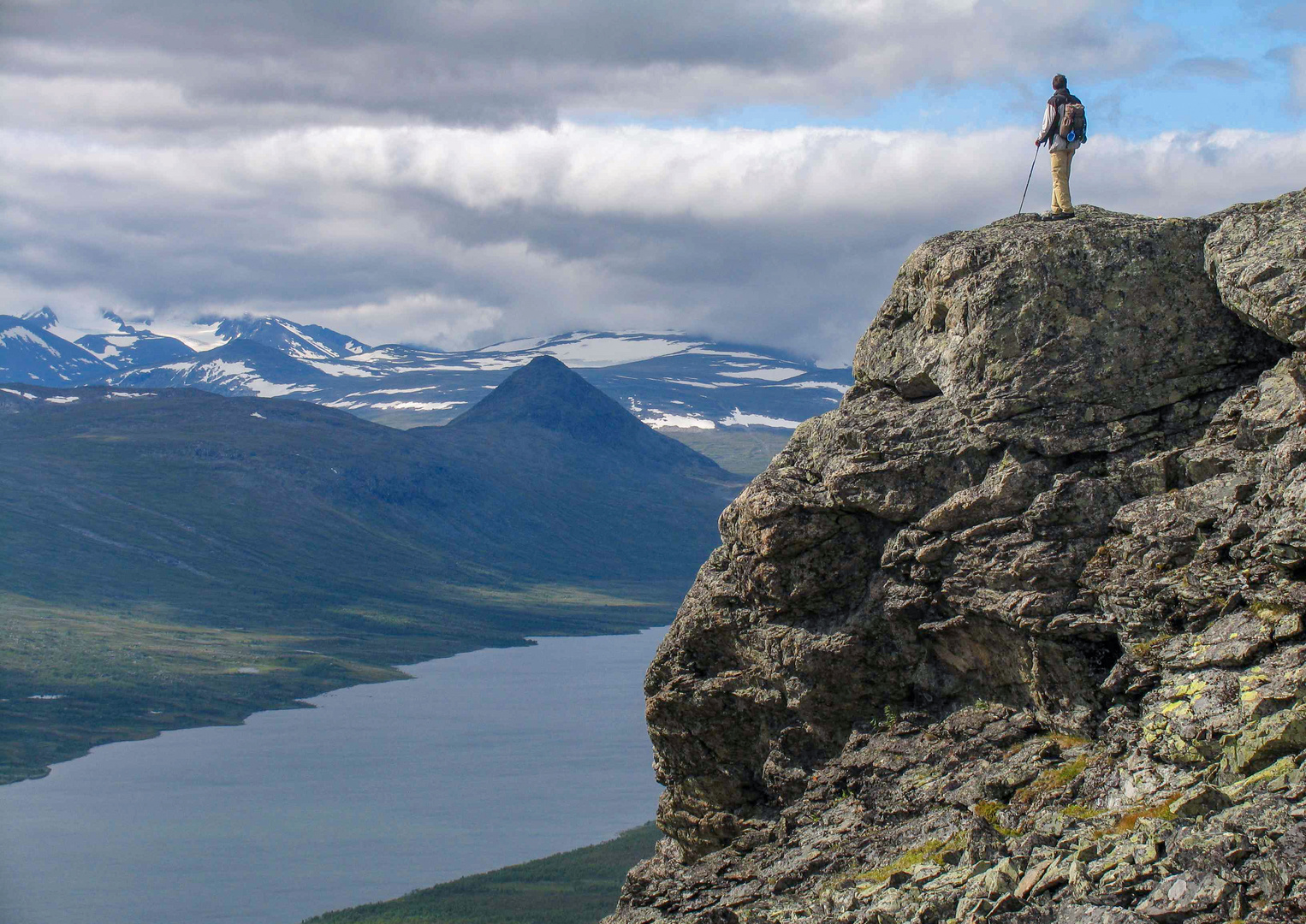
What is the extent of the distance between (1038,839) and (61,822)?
467 feet

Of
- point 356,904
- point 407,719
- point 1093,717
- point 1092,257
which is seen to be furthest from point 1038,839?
point 407,719

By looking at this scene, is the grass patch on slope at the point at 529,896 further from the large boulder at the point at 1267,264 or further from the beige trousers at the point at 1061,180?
the large boulder at the point at 1267,264

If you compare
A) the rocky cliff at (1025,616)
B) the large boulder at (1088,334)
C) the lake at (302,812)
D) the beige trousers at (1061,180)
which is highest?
the beige trousers at (1061,180)

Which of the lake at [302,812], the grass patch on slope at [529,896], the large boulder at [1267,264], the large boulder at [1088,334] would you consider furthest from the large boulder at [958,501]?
the lake at [302,812]

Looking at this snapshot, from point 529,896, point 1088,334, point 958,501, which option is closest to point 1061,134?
point 1088,334

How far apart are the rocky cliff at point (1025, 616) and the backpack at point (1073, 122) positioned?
99.8 inches

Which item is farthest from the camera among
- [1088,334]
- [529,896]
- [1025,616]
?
[529,896]

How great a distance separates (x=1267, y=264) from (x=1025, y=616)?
6920 mm


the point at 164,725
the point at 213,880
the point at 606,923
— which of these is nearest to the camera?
the point at 606,923

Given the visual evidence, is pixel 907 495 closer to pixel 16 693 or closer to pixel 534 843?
pixel 534 843

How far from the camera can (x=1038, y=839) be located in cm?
1895

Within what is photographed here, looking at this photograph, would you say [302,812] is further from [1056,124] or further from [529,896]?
[1056,124]

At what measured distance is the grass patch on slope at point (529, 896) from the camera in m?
98.9

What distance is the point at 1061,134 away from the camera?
88.6 ft
